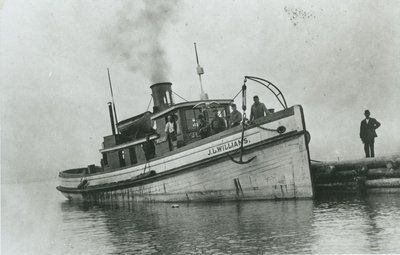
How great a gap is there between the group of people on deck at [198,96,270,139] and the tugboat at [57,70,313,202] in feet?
0.27

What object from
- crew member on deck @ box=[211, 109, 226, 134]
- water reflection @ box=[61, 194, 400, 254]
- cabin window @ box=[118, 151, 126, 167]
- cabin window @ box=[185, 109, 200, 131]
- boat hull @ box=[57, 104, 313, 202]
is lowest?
water reflection @ box=[61, 194, 400, 254]

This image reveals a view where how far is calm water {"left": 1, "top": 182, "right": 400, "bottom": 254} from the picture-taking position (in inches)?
271

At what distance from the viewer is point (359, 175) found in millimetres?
12086

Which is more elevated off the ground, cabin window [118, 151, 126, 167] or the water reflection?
cabin window [118, 151, 126, 167]

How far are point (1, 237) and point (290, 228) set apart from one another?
7.20m

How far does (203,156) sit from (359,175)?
472 centimetres

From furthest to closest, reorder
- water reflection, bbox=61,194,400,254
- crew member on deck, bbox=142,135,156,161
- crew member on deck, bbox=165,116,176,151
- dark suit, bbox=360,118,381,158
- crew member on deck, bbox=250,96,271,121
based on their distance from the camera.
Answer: crew member on deck, bbox=142,135,156,161
crew member on deck, bbox=165,116,176,151
crew member on deck, bbox=250,96,271,121
dark suit, bbox=360,118,381,158
water reflection, bbox=61,194,400,254

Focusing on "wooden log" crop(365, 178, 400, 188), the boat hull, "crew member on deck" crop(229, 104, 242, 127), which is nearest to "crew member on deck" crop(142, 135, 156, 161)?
the boat hull

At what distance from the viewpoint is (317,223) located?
8.29m

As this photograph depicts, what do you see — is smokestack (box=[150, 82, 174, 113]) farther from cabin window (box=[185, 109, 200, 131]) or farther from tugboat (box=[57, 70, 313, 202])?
cabin window (box=[185, 109, 200, 131])

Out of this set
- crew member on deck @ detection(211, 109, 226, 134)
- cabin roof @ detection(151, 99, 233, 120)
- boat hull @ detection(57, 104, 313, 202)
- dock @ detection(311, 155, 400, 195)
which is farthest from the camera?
cabin roof @ detection(151, 99, 233, 120)

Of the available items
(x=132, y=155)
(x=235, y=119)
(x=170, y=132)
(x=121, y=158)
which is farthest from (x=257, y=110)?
(x=121, y=158)

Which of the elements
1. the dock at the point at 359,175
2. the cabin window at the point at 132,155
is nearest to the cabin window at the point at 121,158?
the cabin window at the point at 132,155

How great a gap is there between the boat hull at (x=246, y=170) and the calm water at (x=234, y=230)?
463 millimetres
